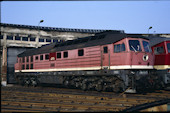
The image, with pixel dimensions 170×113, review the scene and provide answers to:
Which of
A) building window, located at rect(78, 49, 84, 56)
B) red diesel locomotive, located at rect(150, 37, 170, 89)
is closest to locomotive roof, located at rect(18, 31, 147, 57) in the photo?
building window, located at rect(78, 49, 84, 56)

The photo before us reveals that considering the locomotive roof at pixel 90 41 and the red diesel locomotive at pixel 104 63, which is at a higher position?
the locomotive roof at pixel 90 41

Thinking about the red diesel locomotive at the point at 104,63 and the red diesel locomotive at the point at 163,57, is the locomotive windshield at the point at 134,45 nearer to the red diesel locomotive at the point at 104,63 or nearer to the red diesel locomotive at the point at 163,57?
the red diesel locomotive at the point at 104,63

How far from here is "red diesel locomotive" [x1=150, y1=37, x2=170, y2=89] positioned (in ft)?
55.3

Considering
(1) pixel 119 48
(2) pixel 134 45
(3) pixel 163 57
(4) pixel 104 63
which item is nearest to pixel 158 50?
(3) pixel 163 57

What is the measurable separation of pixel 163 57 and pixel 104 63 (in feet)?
16.1

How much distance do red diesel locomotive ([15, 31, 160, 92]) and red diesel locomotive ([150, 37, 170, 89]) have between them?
3.68ft

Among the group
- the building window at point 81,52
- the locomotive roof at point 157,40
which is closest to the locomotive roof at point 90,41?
the building window at point 81,52

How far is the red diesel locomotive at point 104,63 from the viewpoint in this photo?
48.8ft

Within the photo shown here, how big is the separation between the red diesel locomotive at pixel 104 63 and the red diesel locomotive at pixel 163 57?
1123 mm

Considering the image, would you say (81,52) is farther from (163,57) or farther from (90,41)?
(163,57)

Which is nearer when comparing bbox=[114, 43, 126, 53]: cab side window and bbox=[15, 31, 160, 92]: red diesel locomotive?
bbox=[15, 31, 160, 92]: red diesel locomotive

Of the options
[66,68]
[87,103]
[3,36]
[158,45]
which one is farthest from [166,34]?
[87,103]

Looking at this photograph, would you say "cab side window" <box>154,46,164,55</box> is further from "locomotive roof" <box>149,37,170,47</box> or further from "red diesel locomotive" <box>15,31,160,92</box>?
"red diesel locomotive" <box>15,31,160,92</box>

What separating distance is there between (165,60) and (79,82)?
709 centimetres
